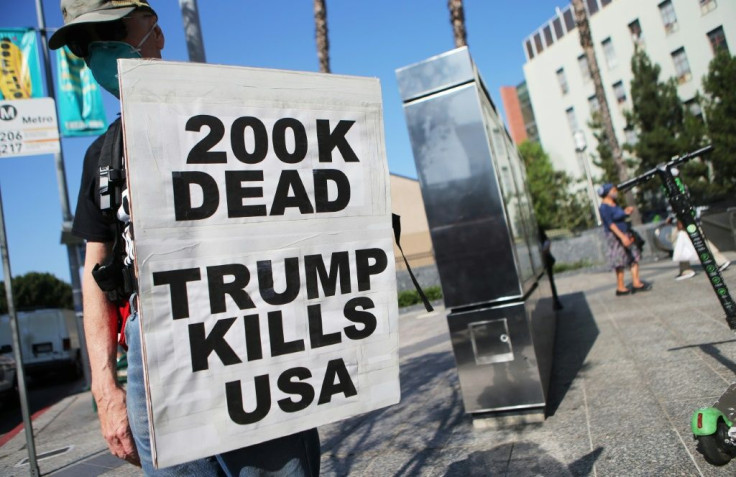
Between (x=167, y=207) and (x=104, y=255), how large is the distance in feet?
1.50

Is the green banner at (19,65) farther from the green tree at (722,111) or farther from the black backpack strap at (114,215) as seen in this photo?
the green tree at (722,111)

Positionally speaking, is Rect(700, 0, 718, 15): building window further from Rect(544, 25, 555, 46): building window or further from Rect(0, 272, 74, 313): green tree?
Rect(0, 272, 74, 313): green tree

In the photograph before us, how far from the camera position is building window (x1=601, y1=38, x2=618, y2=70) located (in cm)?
3825

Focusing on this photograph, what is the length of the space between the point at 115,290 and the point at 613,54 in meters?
42.4

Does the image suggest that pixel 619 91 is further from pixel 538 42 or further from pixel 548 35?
pixel 538 42

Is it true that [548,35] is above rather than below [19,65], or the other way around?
above

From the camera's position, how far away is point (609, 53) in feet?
127

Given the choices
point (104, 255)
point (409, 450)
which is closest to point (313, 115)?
point (104, 255)

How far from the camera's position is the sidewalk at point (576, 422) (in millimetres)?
3230

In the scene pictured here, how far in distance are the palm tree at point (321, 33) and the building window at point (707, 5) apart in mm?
26723

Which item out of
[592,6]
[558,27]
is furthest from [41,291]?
[592,6]

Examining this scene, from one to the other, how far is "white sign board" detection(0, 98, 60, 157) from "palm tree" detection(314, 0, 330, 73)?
10.3m

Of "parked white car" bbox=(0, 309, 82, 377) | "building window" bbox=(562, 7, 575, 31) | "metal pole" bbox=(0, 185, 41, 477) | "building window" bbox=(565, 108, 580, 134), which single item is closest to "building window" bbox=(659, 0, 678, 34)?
"building window" bbox=(562, 7, 575, 31)

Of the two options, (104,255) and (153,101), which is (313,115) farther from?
(104,255)
